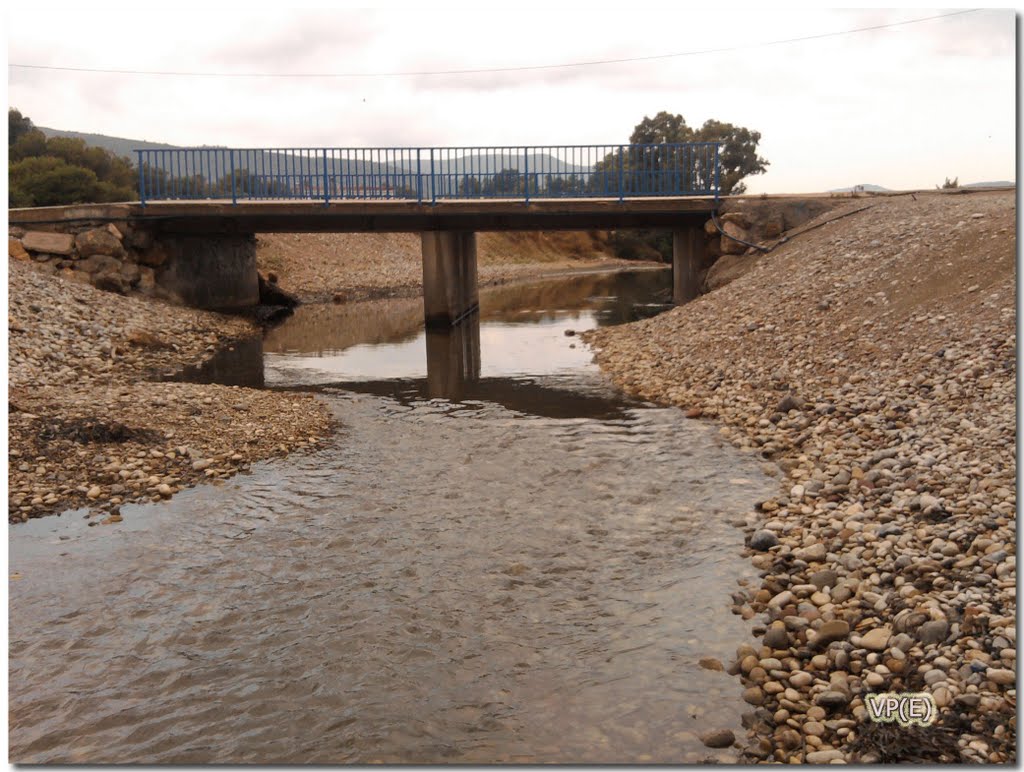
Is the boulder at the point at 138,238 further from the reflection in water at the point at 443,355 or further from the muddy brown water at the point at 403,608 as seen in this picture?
the muddy brown water at the point at 403,608

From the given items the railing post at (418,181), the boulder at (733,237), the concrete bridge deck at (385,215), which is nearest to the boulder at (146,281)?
the concrete bridge deck at (385,215)

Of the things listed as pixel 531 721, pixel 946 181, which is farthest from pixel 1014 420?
pixel 946 181

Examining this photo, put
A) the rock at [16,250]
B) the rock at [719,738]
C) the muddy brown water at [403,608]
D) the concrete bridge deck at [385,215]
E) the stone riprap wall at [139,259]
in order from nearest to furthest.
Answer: the rock at [719,738] < the muddy brown water at [403,608] < the concrete bridge deck at [385,215] < the rock at [16,250] < the stone riprap wall at [139,259]

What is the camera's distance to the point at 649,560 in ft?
31.9

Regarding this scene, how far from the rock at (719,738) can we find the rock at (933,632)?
1.68 meters

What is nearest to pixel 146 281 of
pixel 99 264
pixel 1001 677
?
pixel 99 264

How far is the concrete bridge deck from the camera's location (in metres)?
27.7

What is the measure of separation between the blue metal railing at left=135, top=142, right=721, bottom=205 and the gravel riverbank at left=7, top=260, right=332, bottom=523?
7.74 metres

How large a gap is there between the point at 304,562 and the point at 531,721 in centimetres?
381

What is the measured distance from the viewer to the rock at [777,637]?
768cm

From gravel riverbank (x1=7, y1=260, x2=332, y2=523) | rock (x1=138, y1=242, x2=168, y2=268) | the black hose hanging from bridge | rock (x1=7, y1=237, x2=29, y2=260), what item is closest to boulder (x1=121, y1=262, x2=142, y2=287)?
rock (x1=138, y1=242, x2=168, y2=268)

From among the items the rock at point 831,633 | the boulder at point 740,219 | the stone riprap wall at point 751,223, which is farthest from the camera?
the boulder at point 740,219

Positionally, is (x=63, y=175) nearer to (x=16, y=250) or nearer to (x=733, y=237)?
(x=16, y=250)

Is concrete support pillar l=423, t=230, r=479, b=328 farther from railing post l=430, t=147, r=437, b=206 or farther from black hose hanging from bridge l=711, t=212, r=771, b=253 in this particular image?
black hose hanging from bridge l=711, t=212, r=771, b=253
